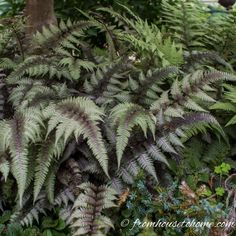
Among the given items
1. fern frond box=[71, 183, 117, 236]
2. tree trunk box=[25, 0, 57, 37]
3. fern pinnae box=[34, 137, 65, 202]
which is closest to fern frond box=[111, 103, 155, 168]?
fern frond box=[71, 183, 117, 236]

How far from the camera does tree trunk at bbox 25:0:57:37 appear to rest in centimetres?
419

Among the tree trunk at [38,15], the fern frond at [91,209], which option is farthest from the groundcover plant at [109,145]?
the tree trunk at [38,15]

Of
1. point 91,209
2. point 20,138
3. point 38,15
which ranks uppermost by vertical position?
point 38,15

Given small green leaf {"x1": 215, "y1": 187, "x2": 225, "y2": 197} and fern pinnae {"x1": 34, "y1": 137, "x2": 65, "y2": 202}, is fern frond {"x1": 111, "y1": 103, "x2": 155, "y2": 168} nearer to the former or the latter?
fern pinnae {"x1": 34, "y1": 137, "x2": 65, "y2": 202}

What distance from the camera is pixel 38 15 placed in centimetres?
423

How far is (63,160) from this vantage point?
10.0 ft

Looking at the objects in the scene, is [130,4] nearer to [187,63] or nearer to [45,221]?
[187,63]

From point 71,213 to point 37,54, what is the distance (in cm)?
153

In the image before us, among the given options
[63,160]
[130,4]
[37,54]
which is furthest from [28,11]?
[63,160]

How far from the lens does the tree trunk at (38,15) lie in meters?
4.19

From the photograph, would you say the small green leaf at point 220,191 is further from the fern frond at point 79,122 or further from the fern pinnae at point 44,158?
the fern pinnae at point 44,158

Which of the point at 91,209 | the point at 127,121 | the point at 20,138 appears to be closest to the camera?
the point at 91,209

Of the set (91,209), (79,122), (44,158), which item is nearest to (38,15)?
(79,122)

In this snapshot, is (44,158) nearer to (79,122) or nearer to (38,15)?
(79,122)
